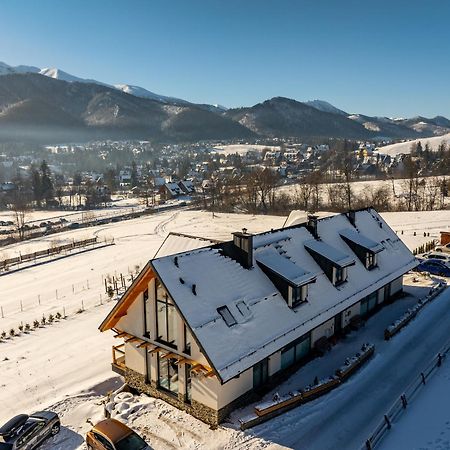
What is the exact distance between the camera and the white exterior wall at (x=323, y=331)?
23186 millimetres

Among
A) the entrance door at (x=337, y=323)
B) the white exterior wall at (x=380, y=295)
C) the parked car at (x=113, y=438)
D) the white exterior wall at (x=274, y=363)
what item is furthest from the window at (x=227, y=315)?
the white exterior wall at (x=380, y=295)

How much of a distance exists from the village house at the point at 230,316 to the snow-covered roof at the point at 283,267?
0.18 ft

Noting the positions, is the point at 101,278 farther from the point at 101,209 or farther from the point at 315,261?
the point at 101,209

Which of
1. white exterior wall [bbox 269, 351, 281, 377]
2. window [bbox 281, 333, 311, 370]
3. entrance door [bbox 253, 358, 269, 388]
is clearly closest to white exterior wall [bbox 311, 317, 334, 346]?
window [bbox 281, 333, 311, 370]

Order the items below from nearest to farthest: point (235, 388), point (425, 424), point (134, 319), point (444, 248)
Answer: point (425, 424)
point (235, 388)
point (134, 319)
point (444, 248)

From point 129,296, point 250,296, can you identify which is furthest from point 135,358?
point 250,296

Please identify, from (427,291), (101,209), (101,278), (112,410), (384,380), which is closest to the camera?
(112,410)

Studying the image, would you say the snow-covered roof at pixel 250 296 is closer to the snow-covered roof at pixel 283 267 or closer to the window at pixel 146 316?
the snow-covered roof at pixel 283 267

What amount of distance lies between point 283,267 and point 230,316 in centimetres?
456

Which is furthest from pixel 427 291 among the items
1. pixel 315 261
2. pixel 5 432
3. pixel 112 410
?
pixel 5 432

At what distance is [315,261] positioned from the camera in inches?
981

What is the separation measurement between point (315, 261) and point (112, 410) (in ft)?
44.4

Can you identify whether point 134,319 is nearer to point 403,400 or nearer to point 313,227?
point 313,227

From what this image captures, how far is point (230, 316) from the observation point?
61.0 feet
